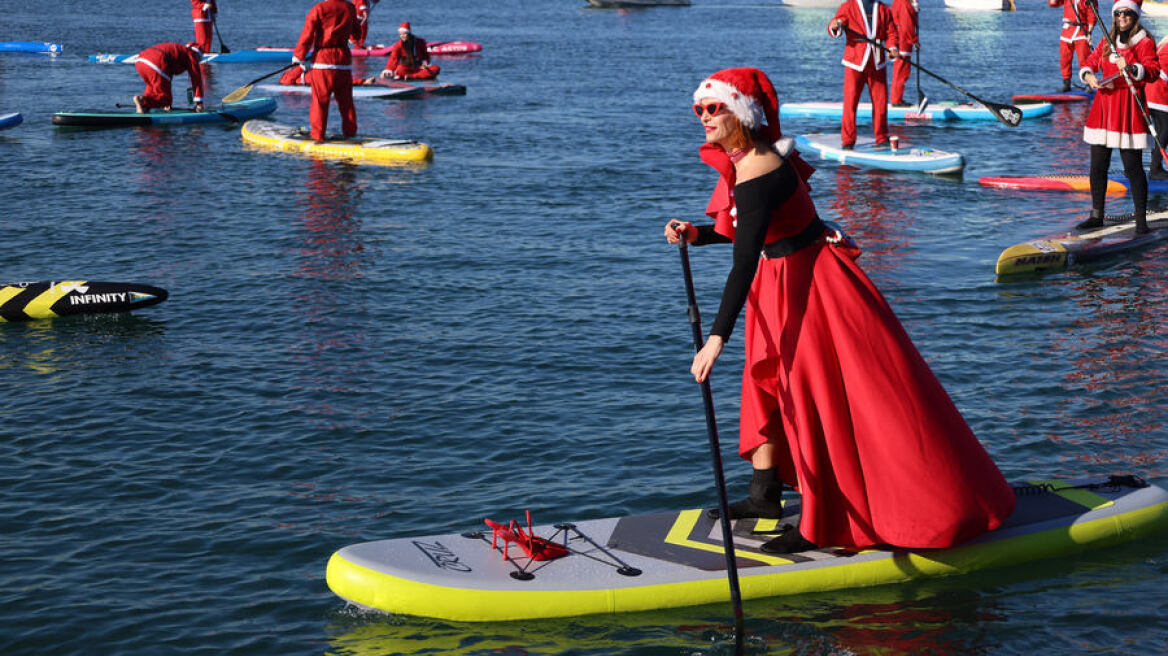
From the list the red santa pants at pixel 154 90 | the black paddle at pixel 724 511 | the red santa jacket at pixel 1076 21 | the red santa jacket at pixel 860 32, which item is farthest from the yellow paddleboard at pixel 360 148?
the black paddle at pixel 724 511

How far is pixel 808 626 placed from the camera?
648 centimetres

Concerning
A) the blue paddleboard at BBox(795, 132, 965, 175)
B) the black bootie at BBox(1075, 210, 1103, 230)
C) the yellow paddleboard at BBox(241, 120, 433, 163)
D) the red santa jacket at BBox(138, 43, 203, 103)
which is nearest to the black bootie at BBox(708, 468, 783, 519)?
the black bootie at BBox(1075, 210, 1103, 230)

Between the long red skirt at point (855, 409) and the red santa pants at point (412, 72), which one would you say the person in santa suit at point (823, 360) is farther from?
the red santa pants at point (412, 72)

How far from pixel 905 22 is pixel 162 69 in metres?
13.7

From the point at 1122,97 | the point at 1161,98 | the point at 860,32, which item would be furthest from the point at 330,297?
the point at 1161,98

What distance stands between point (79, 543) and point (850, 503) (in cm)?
444

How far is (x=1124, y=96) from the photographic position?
1374 cm

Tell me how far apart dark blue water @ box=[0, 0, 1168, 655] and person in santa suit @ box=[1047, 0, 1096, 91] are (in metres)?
3.85

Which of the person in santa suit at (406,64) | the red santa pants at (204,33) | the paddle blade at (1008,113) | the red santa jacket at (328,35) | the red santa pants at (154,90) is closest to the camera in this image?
the paddle blade at (1008,113)

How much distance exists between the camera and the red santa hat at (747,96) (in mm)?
6121

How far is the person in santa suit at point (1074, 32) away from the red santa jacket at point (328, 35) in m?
13.3

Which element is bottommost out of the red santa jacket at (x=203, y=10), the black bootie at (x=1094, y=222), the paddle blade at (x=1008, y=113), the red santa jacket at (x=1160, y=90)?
the black bootie at (x=1094, y=222)

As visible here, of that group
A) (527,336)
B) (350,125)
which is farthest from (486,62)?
(527,336)

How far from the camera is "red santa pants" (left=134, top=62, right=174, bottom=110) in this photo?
24672 millimetres
